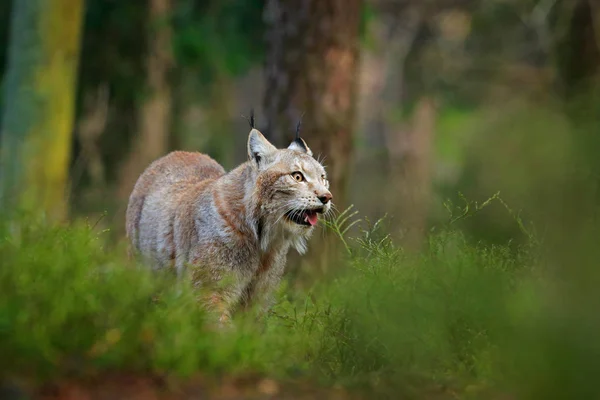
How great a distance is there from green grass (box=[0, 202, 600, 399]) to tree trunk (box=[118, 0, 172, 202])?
10.2 m

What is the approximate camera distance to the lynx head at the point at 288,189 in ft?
22.9

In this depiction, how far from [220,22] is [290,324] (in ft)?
33.8

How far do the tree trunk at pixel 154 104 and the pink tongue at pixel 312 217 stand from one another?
9280 mm

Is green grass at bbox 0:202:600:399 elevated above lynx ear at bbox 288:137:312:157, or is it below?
below

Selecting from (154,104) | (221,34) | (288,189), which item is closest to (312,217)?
(288,189)

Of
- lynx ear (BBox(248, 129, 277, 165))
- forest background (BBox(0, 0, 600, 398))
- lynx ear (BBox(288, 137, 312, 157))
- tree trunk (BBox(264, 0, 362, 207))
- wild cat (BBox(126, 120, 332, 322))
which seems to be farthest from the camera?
tree trunk (BBox(264, 0, 362, 207))

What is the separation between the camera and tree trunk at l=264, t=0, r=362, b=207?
10.4 m

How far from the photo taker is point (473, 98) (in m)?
23.5

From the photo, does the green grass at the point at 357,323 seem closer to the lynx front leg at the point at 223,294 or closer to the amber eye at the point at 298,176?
the lynx front leg at the point at 223,294

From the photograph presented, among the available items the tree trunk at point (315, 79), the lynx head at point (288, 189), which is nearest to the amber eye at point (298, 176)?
the lynx head at point (288, 189)

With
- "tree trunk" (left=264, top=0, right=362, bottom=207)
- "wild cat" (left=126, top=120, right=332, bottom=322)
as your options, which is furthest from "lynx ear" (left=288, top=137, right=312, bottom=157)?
"tree trunk" (left=264, top=0, right=362, bottom=207)

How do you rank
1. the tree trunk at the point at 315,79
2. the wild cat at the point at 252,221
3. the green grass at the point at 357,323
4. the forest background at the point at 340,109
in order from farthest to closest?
the tree trunk at the point at 315,79, the wild cat at the point at 252,221, the green grass at the point at 357,323, the forest background at the point at 340,109

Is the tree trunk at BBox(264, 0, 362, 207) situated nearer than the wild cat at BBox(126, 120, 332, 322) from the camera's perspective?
No

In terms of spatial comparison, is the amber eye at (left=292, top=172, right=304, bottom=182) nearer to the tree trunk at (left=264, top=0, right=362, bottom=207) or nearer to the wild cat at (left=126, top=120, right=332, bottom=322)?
the wild cat at (left=126, top=120, right=332, bottom=322)
